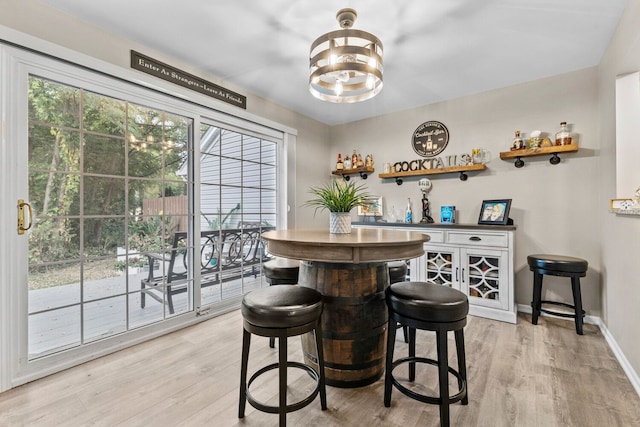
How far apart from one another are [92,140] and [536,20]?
3.42 metres

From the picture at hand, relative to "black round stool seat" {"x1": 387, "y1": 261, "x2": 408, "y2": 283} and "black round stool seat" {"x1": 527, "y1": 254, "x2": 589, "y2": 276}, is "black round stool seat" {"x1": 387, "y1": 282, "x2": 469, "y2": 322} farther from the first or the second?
"black round stool seat" {"x1": 527, "y1": 254, "x2": 589, "y2": 276}

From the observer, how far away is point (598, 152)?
9.00ft

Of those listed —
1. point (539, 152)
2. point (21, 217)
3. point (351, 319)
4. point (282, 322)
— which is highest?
Answer: point (539, 152)

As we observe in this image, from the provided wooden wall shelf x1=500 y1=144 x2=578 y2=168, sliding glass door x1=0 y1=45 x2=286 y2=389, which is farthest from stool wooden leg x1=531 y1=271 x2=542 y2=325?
sliding glass door x1=0 y1=45 x2=286 y2=389

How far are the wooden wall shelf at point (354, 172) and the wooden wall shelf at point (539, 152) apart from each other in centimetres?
165

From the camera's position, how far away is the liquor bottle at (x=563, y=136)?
9.22 feet

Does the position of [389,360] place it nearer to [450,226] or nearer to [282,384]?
[282,384]

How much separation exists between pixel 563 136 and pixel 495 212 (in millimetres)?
932

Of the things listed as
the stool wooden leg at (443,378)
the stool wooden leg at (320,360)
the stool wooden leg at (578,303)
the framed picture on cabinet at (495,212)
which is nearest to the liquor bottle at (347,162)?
the framed picture on cabinet at (495,212)

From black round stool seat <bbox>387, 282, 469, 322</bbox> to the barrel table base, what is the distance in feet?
0.59

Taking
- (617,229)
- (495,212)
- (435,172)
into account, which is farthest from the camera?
(435,172)

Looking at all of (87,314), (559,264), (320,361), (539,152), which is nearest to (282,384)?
(320,361)

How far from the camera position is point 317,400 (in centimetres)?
166

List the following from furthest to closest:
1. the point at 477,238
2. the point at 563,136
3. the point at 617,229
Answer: the point at 477,238 → the point at 563,136 → the point at 617,229
